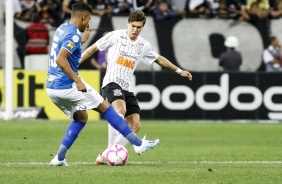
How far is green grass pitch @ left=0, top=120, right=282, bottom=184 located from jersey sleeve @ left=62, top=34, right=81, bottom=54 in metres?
1.41

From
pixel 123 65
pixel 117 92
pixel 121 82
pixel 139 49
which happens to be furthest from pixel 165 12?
pixel 117 92

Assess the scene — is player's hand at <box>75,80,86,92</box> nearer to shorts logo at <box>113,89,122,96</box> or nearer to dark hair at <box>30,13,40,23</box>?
shorts logo at <box>113,89,122,96</box>

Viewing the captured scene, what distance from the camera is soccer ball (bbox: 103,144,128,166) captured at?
39.2 feet

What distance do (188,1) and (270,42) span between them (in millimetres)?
2439

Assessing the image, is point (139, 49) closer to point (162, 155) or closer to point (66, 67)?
point (162, 155)

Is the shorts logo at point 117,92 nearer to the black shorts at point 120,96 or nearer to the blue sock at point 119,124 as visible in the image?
the black shorts at point 120,96

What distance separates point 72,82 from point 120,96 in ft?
5.12

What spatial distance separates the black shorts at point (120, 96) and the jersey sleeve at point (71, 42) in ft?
5.90

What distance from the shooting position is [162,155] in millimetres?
13883

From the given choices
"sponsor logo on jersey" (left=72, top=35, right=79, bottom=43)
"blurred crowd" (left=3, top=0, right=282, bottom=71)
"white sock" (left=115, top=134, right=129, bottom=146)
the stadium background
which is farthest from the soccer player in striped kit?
"blurred crowd" (left=3, top=0, right=282, bottom=71)

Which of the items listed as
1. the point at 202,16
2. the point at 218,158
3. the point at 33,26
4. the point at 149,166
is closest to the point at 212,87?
the point at 202,16

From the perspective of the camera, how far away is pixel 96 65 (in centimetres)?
2416

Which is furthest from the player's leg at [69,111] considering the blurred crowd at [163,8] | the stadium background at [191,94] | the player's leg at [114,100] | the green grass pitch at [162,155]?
the blurred crowd at [163,8]

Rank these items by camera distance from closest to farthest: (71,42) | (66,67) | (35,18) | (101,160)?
(66,67) → (71,42) → (101,160) → (35,18)
